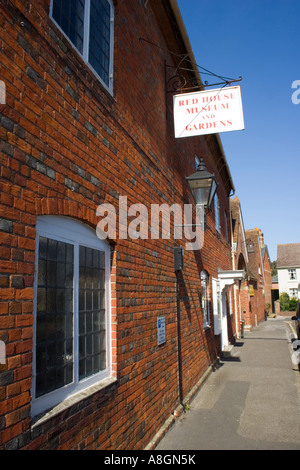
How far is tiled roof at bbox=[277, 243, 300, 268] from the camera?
150 ft

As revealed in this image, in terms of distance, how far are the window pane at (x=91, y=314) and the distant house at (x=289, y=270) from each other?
1700 inches

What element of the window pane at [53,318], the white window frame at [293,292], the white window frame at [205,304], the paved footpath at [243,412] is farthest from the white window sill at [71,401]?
the white window frame at [293,292]

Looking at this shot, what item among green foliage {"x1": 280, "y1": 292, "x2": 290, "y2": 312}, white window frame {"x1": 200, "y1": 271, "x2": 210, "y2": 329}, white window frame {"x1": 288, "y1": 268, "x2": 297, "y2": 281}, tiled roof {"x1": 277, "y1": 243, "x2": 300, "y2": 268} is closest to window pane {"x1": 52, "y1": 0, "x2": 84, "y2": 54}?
white window frame {"x1": 200, "y1": 271, "x2": 210, "y2": 329}

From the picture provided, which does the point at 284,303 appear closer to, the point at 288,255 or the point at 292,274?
the point at 292,274

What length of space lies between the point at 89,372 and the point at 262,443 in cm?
294

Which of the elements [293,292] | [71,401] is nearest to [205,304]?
[71,401]

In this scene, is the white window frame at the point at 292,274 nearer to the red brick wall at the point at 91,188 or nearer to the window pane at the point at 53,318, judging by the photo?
the red brick wall at the point at 91,188

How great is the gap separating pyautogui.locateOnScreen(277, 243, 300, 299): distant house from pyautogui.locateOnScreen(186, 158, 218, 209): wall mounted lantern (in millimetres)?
40249

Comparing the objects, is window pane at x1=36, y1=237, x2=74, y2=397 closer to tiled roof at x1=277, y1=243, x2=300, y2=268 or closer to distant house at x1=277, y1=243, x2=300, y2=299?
distant house at x1=277, y1=243, x2=300, y2=299

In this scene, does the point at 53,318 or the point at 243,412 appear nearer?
the point at 53,318

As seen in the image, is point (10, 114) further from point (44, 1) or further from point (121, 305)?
point (121, 305)

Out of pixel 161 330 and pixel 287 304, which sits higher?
pixel 161 330

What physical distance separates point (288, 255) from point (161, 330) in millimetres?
45466

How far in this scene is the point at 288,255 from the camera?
155 feet
